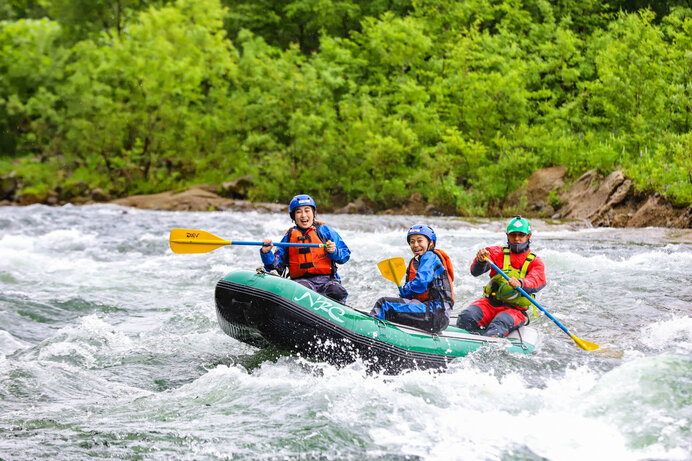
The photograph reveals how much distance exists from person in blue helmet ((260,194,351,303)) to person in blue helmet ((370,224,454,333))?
56 cm

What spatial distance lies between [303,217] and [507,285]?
1927 mm

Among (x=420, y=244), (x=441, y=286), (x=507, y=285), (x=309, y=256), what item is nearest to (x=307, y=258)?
(x=309, y=256)

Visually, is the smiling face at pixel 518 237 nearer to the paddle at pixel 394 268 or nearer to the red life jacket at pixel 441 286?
the red life jacket at pixel 441 286

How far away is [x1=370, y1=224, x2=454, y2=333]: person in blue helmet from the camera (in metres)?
5.33

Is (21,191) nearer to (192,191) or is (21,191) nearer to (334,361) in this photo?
(192,191)

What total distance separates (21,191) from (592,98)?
20592mm

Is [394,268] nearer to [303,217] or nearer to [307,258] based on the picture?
[307,258]

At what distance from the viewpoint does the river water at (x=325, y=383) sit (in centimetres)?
380

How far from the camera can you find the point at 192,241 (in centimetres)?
609

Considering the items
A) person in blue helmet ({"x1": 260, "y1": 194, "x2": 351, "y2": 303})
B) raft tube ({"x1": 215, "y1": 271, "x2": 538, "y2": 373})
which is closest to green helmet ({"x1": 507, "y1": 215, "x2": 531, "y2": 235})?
raft tube ({"x1": 215, "y1": 271, "x2": 538, "y2": 373})

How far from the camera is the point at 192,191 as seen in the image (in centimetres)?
2175

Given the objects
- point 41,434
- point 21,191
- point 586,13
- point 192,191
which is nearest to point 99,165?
point 21,191

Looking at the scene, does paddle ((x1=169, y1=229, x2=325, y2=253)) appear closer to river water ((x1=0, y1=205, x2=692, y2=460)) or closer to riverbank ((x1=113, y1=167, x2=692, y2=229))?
river water ((x1=0, y1=205, x2=692, y2=460))

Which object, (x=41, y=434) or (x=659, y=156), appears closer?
(x=41, y=434)
